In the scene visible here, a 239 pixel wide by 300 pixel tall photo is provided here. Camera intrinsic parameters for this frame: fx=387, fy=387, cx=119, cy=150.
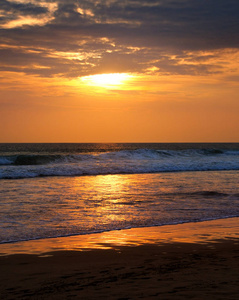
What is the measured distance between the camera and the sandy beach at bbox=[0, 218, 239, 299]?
5.12 metres

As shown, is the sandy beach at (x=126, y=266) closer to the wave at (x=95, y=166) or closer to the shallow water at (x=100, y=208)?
the shallow water at (x=100, y=208)

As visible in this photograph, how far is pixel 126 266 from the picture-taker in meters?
6.35

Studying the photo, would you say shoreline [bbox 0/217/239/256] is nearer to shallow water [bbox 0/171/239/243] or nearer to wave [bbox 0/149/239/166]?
shallow water [bbox 0/171/239/243]

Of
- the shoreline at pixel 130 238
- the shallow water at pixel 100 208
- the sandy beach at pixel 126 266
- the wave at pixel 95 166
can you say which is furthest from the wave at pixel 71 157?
the sandy beach at pixel 126 266

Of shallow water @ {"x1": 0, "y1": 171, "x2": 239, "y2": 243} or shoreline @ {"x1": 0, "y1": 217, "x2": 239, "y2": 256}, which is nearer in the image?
shoreline @ {"x1": 0, "y1": 217, "x2": 239, "y2": 256}

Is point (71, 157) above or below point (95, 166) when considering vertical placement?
above

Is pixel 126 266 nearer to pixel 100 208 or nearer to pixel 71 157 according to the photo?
pixel 100 208

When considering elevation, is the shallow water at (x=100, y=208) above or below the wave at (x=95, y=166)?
below

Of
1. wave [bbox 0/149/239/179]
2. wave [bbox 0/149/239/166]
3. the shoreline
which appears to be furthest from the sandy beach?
wave [bbox 0/149/239/166]

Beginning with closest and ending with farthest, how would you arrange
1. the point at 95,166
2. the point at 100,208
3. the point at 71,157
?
the point at 100,208
the point at 95,166
the point at 71,157

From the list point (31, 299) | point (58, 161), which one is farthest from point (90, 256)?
point (58, 161)

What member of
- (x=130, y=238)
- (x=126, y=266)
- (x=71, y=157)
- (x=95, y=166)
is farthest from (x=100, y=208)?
(x=71, y=157)

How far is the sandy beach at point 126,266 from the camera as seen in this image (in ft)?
16.8

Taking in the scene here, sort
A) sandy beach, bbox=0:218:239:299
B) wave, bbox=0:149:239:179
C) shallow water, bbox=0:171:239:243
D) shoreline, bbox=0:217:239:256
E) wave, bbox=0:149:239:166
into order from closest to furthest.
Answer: sandy beach, bbox=0:218:239:299
shoreline, bbox=0:217:239:256
shallow water, bbox=0:171:239:243
wave, bbox=0:149:239:179
wave, bbox=0:149:239:166
